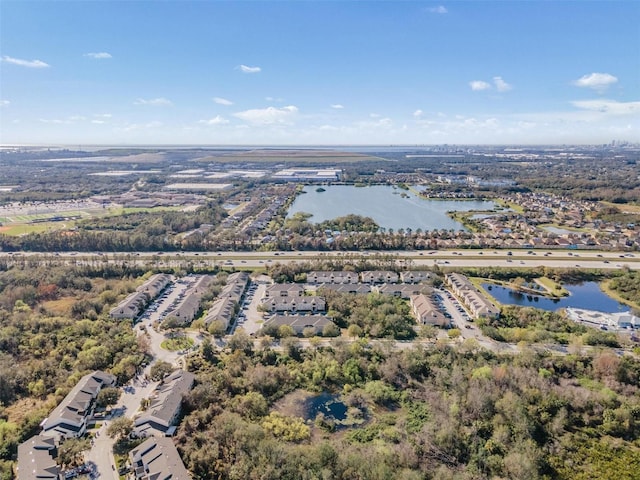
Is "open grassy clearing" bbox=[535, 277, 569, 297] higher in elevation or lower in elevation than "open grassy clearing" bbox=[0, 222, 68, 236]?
lower

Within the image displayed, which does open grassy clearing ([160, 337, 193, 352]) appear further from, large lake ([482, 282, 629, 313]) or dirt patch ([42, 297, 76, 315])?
large lake ([482, 282, 629, 313])

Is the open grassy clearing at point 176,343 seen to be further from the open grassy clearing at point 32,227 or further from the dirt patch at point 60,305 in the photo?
the open grassy clearing at point 32,227

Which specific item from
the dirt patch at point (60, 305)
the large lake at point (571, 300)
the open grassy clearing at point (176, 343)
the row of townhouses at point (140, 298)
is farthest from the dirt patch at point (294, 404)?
the large lake at point (571, 300)

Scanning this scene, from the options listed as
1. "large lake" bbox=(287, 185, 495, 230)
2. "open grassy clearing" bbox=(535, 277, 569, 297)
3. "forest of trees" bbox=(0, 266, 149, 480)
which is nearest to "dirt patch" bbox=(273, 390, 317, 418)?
"forest of trees" bbox=(0, 266, 149, 480)

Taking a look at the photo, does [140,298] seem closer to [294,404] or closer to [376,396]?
[294,404]

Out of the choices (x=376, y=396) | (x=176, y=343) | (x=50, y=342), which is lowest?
(x=376, y=396)

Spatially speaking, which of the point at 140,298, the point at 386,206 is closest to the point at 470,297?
the point at 140,298
